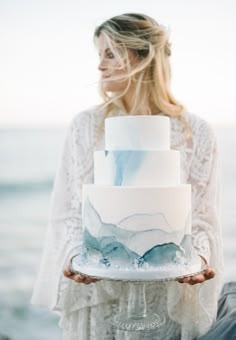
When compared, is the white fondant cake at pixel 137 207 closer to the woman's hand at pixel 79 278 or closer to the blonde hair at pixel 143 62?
the woman's hand at pixel 79 278

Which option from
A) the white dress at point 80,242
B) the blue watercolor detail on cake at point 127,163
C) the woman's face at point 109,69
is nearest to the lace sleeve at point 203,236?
the white dress at point 80,242

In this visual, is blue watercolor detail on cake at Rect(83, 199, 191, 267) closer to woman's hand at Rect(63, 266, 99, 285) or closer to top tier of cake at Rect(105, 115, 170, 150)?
woman's hand at Rect(63, 266, 99, 285)

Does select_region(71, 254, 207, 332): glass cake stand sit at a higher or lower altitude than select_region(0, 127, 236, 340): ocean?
higher

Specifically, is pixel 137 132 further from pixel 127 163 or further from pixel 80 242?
pixel 80 242

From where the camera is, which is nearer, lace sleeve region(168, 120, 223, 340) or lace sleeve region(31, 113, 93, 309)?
lace sleeve region(168, 120, 223, 340)

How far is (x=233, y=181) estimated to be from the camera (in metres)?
6.38

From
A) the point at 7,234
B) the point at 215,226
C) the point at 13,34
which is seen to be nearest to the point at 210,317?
the point at 215,226

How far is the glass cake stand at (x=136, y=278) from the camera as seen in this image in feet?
4.74

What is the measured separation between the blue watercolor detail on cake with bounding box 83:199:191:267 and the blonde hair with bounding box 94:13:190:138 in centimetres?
52

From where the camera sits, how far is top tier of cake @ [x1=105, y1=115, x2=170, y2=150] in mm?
1518

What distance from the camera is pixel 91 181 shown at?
6.22 feet

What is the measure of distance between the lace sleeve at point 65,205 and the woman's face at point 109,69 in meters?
0.17

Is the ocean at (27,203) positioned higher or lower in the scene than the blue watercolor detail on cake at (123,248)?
lower

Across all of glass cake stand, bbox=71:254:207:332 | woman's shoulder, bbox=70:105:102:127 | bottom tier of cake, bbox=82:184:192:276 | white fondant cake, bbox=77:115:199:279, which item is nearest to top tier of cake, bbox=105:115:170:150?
white fondant cake, bbox=77:115:199:279
